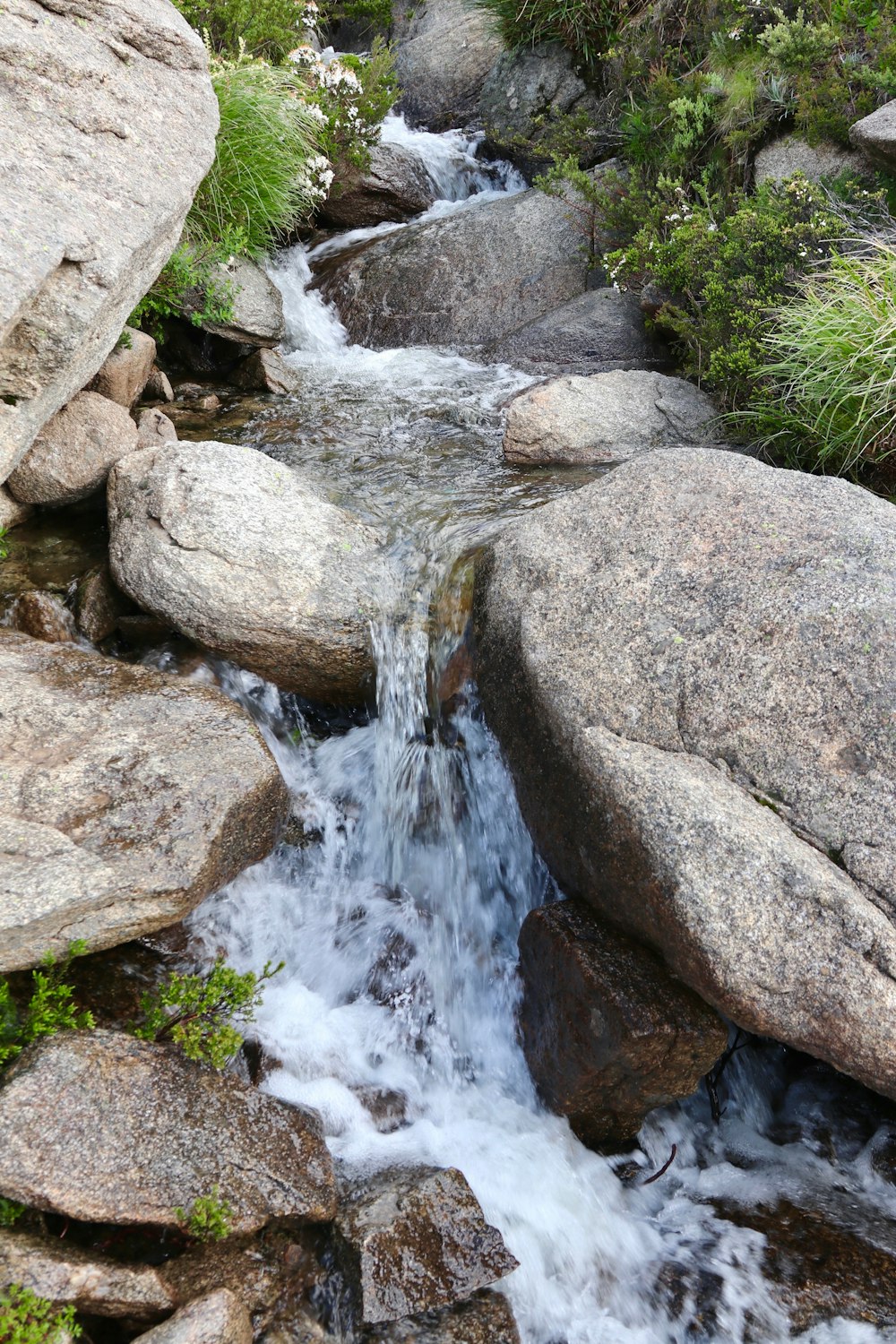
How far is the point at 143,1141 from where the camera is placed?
3.24 meters

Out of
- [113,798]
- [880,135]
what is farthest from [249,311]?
[113,798]

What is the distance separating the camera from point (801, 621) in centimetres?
403

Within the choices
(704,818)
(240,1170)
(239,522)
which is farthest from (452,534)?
(240,1170)

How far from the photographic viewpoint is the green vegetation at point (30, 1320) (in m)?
2.63

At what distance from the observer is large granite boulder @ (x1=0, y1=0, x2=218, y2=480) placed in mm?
4625

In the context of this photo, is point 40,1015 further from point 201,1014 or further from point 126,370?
point 126,370

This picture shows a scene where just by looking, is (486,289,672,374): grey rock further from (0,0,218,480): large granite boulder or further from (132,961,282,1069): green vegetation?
(132,961,282,1069): green vegetation

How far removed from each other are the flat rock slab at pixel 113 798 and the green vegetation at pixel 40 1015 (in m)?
0.09

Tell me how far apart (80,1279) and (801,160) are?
9.47 meters

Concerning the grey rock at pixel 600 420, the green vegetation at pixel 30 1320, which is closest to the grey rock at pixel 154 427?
the grey rock at pixel 600 420

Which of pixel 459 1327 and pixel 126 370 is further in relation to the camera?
pixel 126 370

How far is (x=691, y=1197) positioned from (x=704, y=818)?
1.87m

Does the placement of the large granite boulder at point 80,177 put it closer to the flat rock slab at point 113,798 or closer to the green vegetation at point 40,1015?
the flat rock slab at point 113,798

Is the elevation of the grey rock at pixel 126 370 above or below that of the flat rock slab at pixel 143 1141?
above
